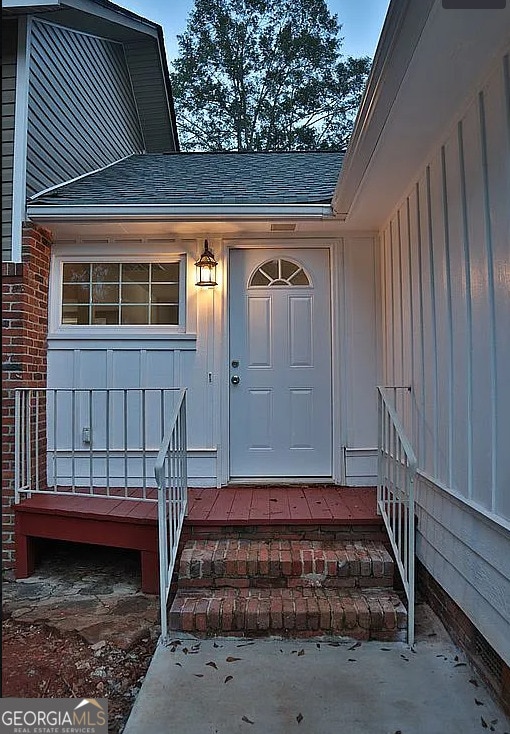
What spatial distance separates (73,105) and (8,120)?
1141mm

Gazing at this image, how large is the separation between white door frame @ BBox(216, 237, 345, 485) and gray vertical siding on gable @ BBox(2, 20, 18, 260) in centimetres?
158

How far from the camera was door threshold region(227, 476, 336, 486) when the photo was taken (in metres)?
4.16

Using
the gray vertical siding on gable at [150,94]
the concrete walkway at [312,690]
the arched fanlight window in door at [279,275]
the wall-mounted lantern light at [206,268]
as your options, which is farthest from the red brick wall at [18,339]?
the gray vertical siding on gable at [150,94]

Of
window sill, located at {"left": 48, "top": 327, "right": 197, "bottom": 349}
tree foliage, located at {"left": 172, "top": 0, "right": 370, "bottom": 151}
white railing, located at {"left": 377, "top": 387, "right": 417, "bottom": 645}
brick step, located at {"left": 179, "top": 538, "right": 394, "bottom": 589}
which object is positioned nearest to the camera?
white railing, located at {"left": 377, "top": 387, "right": 417, "bottom": 645}

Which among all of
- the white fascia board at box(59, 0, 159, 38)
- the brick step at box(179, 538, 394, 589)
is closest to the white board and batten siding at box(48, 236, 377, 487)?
the brick step at box(179, 538, 394, 589)

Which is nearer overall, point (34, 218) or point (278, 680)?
point (278, 680)

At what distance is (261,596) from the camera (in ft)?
9.05

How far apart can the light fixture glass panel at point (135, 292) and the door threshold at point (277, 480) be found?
1614mm

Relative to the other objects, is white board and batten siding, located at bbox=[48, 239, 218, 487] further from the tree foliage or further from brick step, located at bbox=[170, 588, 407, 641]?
the tree foliage

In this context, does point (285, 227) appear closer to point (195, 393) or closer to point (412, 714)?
point (195, 393)

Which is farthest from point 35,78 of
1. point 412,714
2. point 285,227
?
point 412,714

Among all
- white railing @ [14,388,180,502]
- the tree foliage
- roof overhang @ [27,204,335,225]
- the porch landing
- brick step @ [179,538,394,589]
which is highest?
the tree foliage

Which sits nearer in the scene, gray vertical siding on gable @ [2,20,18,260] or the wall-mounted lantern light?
gray vertical siding on gable @ [2,20,18,260]

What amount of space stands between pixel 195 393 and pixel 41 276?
1.47 m
